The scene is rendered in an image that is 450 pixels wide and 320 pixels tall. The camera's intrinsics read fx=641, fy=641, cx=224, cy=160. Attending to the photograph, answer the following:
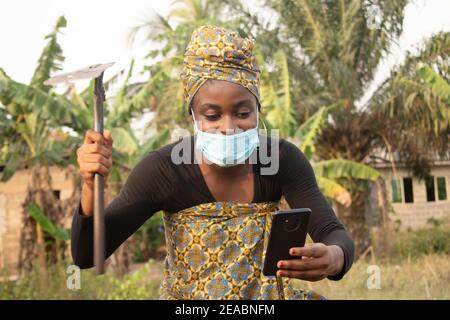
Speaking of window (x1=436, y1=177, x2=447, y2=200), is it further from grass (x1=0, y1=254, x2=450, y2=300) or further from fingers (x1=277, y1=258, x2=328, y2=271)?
fingers (x1=277, y1=258, x2=328, y2=271)

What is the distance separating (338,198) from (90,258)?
8365mm

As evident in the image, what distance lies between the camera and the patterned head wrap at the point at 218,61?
2209 millimetres

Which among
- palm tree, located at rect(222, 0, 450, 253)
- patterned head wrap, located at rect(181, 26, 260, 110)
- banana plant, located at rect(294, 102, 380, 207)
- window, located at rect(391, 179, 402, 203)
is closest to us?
patterned head wrap, located at rect(181, 26, 260, 110)

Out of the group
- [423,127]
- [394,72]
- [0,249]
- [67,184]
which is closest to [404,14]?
[394,72]

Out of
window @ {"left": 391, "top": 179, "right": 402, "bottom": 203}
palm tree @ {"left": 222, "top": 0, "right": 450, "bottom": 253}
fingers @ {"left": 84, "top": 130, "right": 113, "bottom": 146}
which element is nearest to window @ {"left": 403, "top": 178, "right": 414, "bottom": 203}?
window @ {"left": 391, "top": 179, "right": 402, "bottom": 203}

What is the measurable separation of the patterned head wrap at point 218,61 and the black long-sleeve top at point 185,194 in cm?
26

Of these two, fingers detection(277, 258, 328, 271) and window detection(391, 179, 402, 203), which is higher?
window detection(391, 179, 402, 203)

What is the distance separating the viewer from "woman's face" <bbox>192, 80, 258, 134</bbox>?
2.15m

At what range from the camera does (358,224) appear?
12.9m

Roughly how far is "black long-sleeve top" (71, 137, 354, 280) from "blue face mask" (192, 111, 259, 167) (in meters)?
0.09

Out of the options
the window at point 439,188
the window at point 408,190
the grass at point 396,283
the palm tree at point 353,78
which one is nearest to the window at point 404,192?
the window at point 408,190

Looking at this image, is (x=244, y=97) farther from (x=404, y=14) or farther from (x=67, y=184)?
(x=67, y=184)

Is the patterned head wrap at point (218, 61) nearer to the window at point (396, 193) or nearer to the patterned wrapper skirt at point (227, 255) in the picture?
the patterned wrapper skirt at point (227, 255)

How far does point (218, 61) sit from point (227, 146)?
304mm
